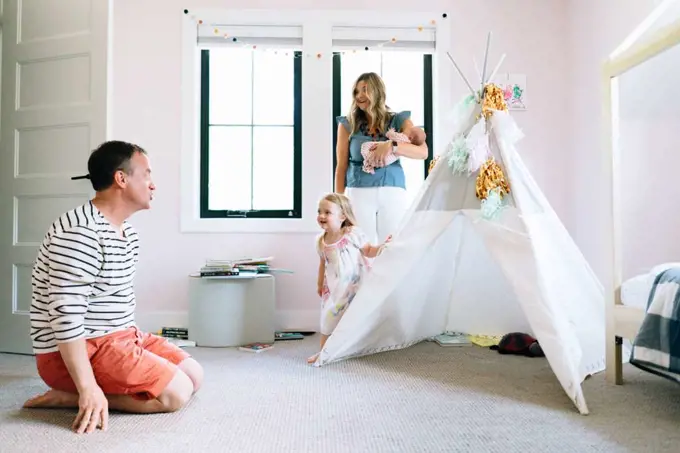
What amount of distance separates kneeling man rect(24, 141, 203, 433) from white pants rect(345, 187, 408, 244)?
1.27 meters

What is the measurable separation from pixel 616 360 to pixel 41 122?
2729mm

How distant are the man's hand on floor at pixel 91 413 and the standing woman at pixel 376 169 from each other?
1.55 m

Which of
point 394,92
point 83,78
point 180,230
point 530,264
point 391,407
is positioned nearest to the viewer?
point 391,407

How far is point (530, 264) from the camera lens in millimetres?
1998

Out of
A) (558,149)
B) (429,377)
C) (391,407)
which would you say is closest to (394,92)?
(558,149)

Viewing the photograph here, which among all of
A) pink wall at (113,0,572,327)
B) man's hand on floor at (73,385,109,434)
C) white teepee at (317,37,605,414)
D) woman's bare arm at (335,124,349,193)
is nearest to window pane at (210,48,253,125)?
pink wall at (113,0,572,327)

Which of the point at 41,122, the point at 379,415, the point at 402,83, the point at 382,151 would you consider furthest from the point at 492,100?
the point at 41,122

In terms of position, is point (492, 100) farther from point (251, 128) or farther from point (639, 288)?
point (251, 128)

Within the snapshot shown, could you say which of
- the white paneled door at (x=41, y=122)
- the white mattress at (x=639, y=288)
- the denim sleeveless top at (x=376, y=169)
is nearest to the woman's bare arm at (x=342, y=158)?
the denim sleeveless top at (x=376, y=169)

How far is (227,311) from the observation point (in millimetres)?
2953

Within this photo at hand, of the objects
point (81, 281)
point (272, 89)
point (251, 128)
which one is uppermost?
point (272, 89)

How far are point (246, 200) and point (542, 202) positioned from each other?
194 cm

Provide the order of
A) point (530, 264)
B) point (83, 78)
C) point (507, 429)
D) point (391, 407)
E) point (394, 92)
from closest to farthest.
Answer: point (507, 429), point (391, 407), point (530, 264), point (83, 78), point (394, 92)

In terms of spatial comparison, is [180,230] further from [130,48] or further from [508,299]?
[508,299]
